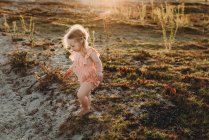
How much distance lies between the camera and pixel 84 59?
9.34 meters

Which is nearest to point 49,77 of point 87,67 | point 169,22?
point 87,67

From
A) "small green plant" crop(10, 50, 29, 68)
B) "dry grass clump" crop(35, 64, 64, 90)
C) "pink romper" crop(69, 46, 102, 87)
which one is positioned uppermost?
"pink romper" crop(69, 46, 102, 87)

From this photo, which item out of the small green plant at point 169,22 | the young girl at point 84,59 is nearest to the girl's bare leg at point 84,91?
the young girl at point 84,59

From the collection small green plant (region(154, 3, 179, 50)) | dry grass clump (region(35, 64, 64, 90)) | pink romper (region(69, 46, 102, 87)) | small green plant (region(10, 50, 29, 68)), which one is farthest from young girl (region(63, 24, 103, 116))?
small green plant (region(154, 3, 179, 50))

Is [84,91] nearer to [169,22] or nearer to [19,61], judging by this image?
[19,61]

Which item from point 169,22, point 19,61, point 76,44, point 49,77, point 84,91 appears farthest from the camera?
point 169,22

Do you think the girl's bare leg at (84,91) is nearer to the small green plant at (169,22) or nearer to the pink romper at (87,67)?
the pink romper at (87,67)

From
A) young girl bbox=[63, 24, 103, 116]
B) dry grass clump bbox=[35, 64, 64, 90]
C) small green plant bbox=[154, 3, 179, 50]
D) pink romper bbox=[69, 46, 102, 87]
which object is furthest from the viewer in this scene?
small green plant bbox=[154, 3, 179, 50]

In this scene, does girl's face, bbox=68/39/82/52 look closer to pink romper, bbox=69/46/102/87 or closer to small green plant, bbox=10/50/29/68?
pink romper, bbox=69/46/102/87

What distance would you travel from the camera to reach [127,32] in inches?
1030

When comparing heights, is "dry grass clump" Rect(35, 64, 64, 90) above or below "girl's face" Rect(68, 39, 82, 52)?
below

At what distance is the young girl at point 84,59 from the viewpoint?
9.11 metres

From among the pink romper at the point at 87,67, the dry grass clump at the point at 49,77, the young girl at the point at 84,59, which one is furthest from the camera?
the dry grass clump at the point at 49,77

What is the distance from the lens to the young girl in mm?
9109
